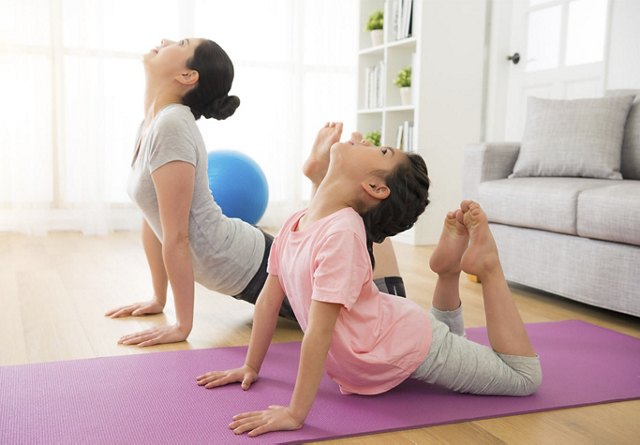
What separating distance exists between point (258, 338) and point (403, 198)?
1.55 ft

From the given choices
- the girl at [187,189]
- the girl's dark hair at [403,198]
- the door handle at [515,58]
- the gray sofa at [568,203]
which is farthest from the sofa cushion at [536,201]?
the door handle at [515,58]

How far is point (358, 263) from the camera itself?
127 centimetres

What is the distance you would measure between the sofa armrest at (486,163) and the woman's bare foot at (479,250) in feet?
4.85

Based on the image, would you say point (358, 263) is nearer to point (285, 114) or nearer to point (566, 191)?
point (566, 191)

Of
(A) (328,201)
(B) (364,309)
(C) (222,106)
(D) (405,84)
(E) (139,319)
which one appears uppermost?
→ (D) (405,84)

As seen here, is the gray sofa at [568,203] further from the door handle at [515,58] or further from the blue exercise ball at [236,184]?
the door handle at [515,58]

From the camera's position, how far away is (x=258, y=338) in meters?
1.49

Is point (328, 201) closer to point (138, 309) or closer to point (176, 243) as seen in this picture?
point (176, 243)

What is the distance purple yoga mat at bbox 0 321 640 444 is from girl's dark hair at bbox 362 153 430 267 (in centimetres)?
41

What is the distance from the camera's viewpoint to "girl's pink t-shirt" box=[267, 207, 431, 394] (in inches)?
49.6

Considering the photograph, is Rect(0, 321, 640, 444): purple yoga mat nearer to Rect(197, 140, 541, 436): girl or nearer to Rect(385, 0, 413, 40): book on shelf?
Rect(197, 140, 541, 436): girl

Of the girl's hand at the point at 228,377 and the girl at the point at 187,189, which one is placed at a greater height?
the girl at the point at 187,189

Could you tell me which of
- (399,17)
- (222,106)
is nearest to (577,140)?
(222,106)

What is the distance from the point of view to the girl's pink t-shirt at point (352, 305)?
4.13ft
